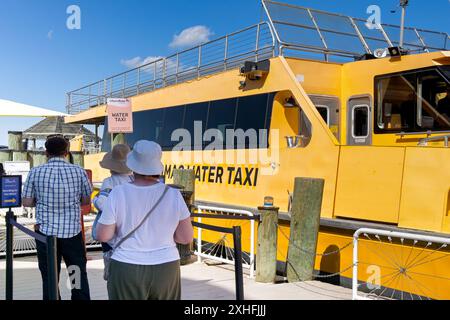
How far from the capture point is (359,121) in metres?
7.21

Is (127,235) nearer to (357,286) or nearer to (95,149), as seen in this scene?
(357,286)

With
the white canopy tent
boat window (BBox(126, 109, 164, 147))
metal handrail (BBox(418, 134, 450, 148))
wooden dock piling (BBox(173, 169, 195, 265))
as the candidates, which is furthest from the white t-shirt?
Answer: boat window (BBox(126, 109, 164, 147))

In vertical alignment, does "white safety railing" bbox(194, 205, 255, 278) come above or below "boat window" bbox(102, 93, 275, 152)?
below

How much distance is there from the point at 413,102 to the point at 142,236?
4.45 m

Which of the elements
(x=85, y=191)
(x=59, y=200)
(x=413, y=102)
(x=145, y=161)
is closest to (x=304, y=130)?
(x=413, y=102)

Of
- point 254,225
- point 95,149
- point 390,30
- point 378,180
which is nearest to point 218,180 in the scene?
point 254,225

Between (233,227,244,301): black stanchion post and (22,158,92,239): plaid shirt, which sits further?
(22,158,92,239): plaid shirt

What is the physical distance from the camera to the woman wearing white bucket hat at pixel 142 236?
2.99m

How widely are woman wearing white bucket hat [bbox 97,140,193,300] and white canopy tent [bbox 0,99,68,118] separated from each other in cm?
699

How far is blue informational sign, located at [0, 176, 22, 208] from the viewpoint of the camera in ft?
14.6

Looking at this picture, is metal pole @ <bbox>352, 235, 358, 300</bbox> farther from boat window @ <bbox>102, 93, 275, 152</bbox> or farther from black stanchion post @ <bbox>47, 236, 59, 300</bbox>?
black stanchion post @ <bbox>47, 236, 59, 300</bbox>

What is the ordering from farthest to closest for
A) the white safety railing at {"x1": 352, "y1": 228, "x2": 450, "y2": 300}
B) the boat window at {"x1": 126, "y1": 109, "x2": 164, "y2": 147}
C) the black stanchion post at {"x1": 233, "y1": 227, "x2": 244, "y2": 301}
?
the boat window at {"x1": 126, "y1": 109, "x2": 164, "y2": 147} → the white safety railing at {"x1": 352, "y1": 228, "x2": 450, "y2": 300} → the black stanchion post at {"x1": 233, "y1": 227, "x2": 244, "y2": 301}

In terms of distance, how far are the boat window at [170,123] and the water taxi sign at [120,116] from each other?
784 millimetres
